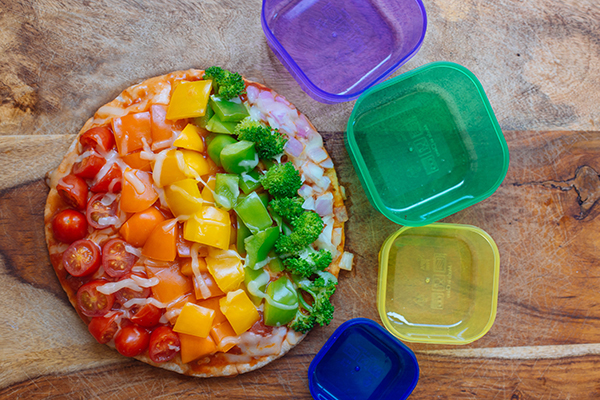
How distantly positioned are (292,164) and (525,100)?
5.98ft

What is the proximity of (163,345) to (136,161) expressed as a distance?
1.15 metres

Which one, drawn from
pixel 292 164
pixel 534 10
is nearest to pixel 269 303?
pixel 292 164

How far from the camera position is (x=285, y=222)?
2.46 metres

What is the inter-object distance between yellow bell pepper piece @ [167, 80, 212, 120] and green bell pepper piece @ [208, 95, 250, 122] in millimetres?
54

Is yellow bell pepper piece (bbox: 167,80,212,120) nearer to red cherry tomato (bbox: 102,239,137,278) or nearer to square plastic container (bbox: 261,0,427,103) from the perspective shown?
square plastic container (bbox: 261,0,427,103)

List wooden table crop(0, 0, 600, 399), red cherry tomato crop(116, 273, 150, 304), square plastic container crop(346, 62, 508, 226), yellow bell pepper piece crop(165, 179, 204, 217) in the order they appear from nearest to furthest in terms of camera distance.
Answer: yellow bell pepper piece crop(165, 179, 204, 217) → red cherry tomato crop(116, 273, 150, 304) → wooden table crop(0, 0, 600, 399) → square plastic container crop(346, 62, 508, 226)

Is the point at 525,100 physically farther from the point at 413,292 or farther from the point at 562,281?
the point at 413,292

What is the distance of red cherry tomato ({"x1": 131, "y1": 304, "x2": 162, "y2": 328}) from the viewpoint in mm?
2293

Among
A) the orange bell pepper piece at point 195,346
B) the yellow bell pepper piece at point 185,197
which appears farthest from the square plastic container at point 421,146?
the orange bell pepper piece at point 195,346

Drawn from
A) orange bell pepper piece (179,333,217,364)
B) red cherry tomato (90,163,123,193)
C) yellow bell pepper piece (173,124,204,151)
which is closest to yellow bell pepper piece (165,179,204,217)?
yellow bell pepper piece (173,124,204,151)

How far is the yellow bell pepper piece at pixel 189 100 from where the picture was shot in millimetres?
2346

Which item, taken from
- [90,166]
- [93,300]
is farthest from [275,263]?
[90,166]

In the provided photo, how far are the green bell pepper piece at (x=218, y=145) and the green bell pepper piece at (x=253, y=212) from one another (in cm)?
31

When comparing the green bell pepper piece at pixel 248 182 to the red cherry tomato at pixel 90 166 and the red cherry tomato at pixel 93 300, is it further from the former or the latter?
the red cherry tomato at pixel 93 300
